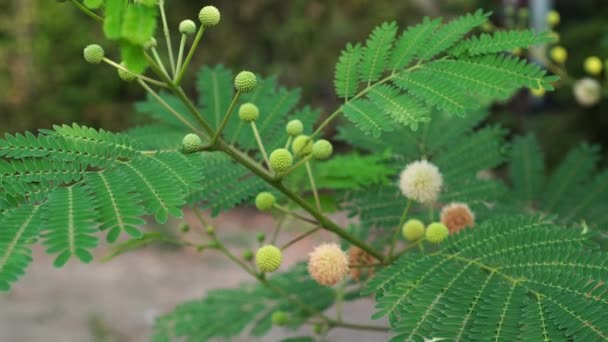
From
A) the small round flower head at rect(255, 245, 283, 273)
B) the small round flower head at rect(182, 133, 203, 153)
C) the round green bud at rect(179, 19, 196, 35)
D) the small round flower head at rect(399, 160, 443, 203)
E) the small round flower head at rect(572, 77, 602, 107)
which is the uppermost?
the small round flower head at rect(572, 77, 602, 107)

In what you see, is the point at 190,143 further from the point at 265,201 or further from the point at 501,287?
the point at 501,287

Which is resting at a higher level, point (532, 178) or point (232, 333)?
point (532, 178)

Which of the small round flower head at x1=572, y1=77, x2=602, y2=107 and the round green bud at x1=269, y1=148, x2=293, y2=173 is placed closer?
the round green bud at x1=269, y1=148, x2=293, y2=173

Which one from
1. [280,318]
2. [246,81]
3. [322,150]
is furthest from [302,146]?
[280,318]

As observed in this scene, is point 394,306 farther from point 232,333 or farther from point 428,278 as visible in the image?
point 232,333

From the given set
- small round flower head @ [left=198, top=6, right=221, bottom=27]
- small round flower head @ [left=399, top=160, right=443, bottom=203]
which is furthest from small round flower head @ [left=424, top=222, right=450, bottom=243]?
small round flower head @ [left=198, top=6, right=221, bottom=27]

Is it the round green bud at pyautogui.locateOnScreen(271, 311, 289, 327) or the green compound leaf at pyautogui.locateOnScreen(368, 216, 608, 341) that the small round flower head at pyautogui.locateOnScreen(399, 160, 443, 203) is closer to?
the green compound leaf at pyautogui.locateOnScreen(368, 216, 608, 341)

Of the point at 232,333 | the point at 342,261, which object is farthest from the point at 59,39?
the point at 342,261
